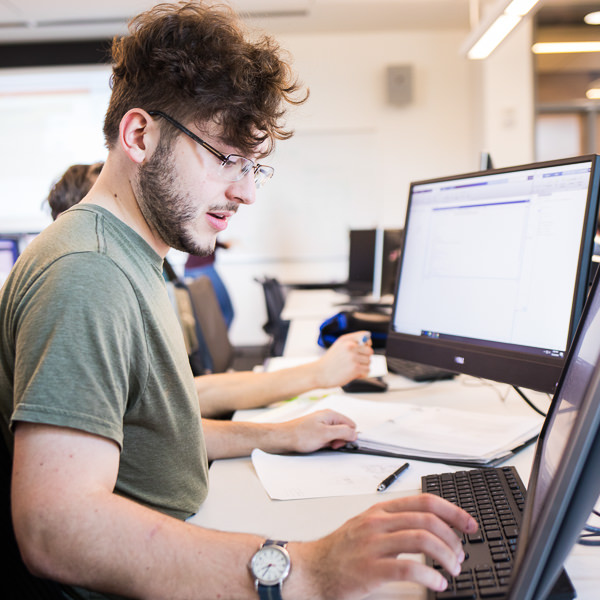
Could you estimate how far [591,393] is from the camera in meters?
0.43

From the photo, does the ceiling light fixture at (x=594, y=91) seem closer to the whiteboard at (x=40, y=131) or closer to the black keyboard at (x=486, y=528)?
the whiteboard at (x=40, y=131)

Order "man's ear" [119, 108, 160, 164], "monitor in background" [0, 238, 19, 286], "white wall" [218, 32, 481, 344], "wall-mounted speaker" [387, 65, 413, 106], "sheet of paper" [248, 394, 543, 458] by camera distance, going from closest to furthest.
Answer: "man's ear" [119, 108, 160, 164]
"sheet of paper" [248, 394, 543, 458]
"monitor in background" [0, 238, 19, 286]
"wall-mounted speaker" [387, 65, 413, 106]
"white wall" [218, 32, 481, 344]

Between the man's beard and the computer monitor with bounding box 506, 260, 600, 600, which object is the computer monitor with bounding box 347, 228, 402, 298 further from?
the computer monitor with bounding box 506, 260, 600, 600

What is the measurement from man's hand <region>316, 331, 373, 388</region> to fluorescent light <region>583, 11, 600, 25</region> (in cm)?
511

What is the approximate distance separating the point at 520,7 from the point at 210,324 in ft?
8.05

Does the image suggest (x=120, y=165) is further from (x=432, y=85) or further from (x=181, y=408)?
(x=432, y=85)

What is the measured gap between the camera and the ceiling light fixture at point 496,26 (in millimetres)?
3117

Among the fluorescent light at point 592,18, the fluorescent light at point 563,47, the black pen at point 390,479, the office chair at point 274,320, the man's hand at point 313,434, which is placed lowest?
the office chair at point 274,320

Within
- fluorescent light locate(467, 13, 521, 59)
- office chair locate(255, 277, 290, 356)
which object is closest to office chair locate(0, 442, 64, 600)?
office chair locate(255, 277, 290, 356)

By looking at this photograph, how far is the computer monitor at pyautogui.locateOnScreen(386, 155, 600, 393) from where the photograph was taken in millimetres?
907

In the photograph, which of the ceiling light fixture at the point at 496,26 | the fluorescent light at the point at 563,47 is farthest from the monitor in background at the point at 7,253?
the fluorescent light at the point at 563,47

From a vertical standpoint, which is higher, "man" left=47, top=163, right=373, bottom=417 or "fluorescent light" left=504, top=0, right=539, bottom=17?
"fluorescent light" left=504, top=0, right=539, bottom=17

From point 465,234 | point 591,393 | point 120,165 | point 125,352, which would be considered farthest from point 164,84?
point 591,393

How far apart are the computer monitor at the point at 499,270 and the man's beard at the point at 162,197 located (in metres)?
0.54
